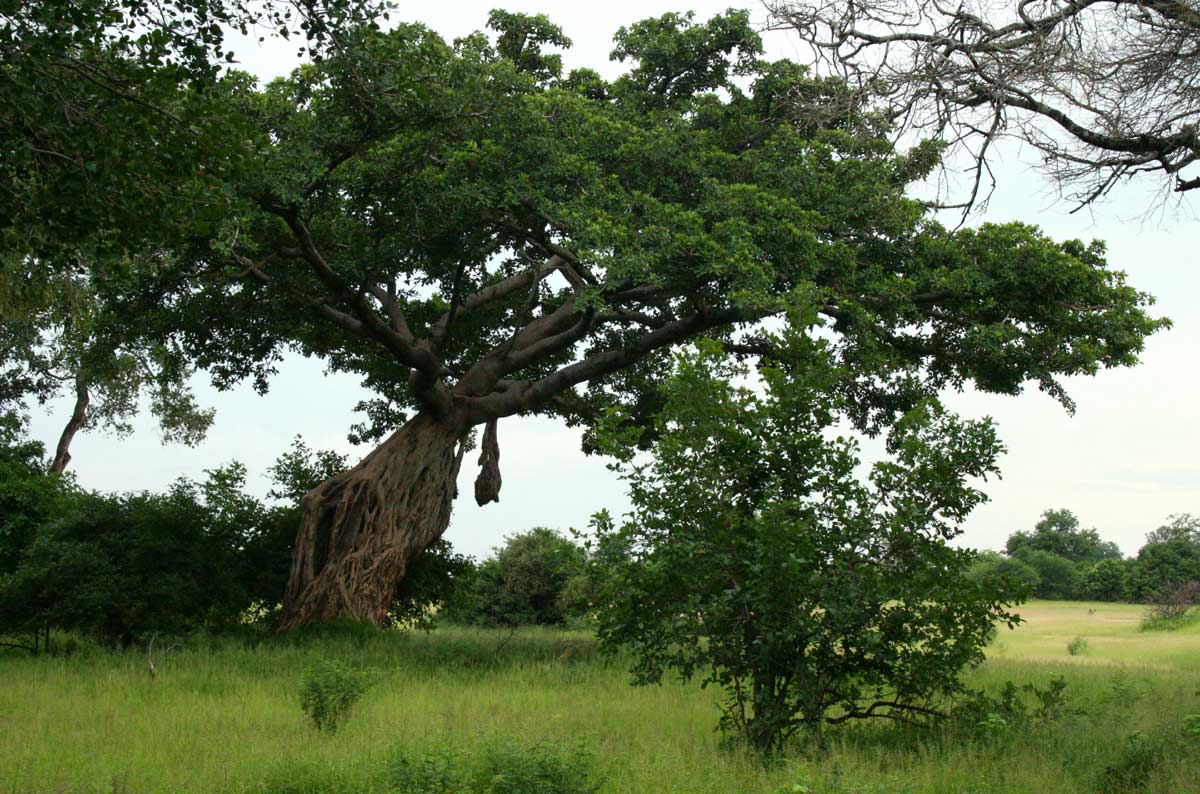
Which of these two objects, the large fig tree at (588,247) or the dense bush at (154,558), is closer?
the large fig tree at (588,247)

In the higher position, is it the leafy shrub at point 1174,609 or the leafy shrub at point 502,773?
the leafy shrub at point 1174,609

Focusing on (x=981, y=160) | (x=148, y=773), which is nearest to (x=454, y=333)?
(x=981, y=160)

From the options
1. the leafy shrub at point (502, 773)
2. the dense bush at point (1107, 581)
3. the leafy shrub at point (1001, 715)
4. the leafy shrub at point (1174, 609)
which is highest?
the dense bush at point (1107, 581)

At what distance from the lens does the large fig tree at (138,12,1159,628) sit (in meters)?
16.4

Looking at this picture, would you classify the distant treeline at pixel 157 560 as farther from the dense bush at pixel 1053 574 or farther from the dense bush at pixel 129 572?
the dense bush at pixel 1053 574

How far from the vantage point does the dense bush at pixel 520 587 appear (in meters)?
27.0

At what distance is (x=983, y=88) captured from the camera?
478 inches

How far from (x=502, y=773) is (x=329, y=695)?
4.19m

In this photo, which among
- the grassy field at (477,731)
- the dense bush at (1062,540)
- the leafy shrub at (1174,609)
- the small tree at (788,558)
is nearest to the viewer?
the grassy field at (477,731)

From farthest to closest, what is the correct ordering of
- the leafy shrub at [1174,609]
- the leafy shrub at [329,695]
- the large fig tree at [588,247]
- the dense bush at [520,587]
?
the leafy shrub at [1174,609] < the dense bush at [520,587] < the large fig tree at [588,247] < the leafy shrub at [329,695]

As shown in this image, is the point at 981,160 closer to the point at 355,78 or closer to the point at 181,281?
the point at 355,78

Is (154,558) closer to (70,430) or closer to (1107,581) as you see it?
(70,430)

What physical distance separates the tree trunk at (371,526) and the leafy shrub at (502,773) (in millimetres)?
11921

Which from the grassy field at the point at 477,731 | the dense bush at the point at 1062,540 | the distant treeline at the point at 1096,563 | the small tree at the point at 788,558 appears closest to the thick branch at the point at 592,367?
the grassy field at the point at 477,731
